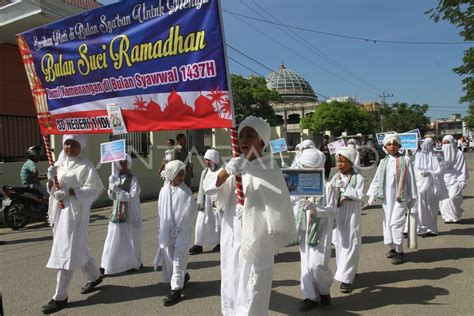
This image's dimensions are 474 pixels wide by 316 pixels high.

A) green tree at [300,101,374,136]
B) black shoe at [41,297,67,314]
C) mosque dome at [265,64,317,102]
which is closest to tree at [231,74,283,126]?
green tree at [300,101,374,136]

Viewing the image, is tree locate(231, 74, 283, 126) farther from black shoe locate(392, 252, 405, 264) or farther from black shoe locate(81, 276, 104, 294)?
black shoe locate(81, 276, 104, 294)

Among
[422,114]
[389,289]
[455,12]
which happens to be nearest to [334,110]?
[422,114]

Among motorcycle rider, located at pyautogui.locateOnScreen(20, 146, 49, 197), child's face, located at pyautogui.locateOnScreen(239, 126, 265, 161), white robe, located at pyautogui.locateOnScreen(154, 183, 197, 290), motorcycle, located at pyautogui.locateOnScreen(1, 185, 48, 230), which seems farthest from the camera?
motorcycle rider, located at pyautogui.locateOnScreen(20, 146, 49, 197)

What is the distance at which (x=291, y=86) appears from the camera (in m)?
107

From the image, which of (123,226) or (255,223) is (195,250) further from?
(255,223)

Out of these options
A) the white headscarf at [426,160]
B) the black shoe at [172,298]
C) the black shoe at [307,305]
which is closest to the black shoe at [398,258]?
the black shoe at [307,305]

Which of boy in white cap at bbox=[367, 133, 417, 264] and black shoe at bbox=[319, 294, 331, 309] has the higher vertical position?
boy in white cap at bbox=[367, 133, 417, 264]

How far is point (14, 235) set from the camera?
9.13m

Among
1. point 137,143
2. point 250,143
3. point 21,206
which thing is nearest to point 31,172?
point 21,206

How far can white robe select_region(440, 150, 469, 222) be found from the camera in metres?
9.20

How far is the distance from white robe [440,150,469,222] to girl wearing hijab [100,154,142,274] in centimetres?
593

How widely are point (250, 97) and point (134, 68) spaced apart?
39.3 meters

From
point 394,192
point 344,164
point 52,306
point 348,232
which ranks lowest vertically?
point 52,306

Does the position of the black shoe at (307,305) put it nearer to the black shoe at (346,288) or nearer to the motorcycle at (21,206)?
the black shoe at (346,288)
